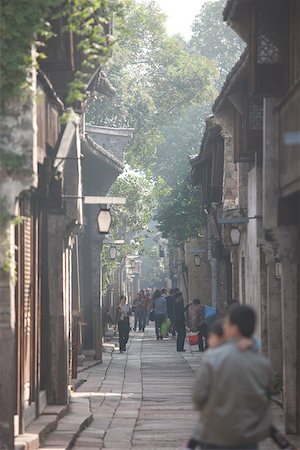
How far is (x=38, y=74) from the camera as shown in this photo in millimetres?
Result: 14094

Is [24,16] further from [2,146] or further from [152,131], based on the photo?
[152,131]

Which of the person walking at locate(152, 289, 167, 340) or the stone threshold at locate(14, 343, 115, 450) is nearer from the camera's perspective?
the stone threshold at locate(14, 343, 115, 450)

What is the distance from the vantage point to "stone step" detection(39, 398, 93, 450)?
14.6 meters

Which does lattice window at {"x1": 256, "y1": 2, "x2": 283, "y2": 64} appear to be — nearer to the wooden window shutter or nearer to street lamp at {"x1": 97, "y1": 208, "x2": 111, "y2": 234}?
the wooden window shutter

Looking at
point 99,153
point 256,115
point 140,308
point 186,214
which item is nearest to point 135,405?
point 256,115

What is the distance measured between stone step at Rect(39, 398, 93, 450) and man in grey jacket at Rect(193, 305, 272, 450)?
628 cm

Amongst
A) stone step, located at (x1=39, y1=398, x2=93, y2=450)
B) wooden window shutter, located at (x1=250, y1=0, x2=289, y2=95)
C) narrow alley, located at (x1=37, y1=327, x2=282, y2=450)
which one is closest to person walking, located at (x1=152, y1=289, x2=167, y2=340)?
narrow alley, located at (x1=37, y1=327, x2=282, y2=450)

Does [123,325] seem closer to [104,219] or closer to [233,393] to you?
[104,219]

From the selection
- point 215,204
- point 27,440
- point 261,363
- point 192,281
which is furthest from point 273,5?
point 192,281

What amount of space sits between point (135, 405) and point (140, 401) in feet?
2.53

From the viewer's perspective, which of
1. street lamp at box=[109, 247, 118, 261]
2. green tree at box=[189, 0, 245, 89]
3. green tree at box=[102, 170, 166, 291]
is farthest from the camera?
green tree at box=[189, 0, 245, 89]

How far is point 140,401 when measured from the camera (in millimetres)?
21328

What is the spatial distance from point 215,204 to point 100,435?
18.5 m

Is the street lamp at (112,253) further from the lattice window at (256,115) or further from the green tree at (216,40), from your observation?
the green tree at (216,40)
